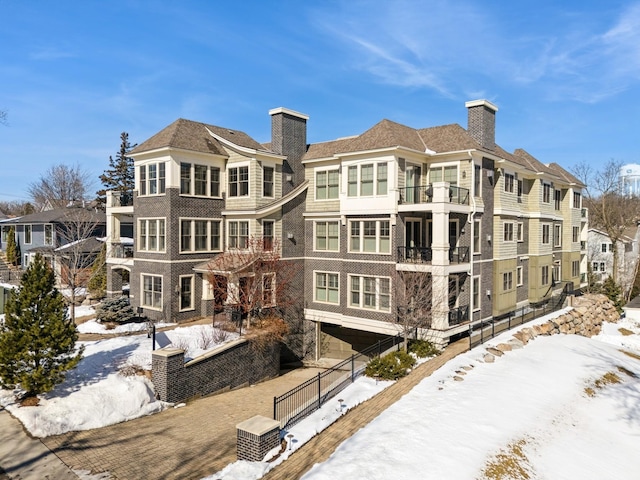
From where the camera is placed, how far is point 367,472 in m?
9.66

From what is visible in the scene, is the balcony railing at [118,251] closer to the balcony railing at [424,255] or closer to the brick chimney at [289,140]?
the brick chimney at [289,140]

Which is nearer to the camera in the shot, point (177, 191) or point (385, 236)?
point (385, 236)

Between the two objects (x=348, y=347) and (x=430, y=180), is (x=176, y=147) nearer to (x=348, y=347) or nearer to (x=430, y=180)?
(x=430, y=180)

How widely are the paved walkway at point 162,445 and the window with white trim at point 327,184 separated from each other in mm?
12835

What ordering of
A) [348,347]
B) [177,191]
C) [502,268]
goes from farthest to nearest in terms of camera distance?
[348,347], [502,268], [177,191]

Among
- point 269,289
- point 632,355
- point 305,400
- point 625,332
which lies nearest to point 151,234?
point 269,289

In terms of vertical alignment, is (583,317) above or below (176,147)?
below

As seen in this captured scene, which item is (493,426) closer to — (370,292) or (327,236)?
(370,292)

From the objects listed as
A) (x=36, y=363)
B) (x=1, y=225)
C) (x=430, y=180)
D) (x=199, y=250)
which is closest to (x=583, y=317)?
(x=430, y=180)

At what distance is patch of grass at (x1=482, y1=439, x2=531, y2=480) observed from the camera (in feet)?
34.8

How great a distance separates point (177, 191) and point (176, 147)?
2.32m

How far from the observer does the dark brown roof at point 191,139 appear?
928 inches

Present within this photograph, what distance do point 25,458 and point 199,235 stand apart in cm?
1480

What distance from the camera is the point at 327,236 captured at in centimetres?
2461
